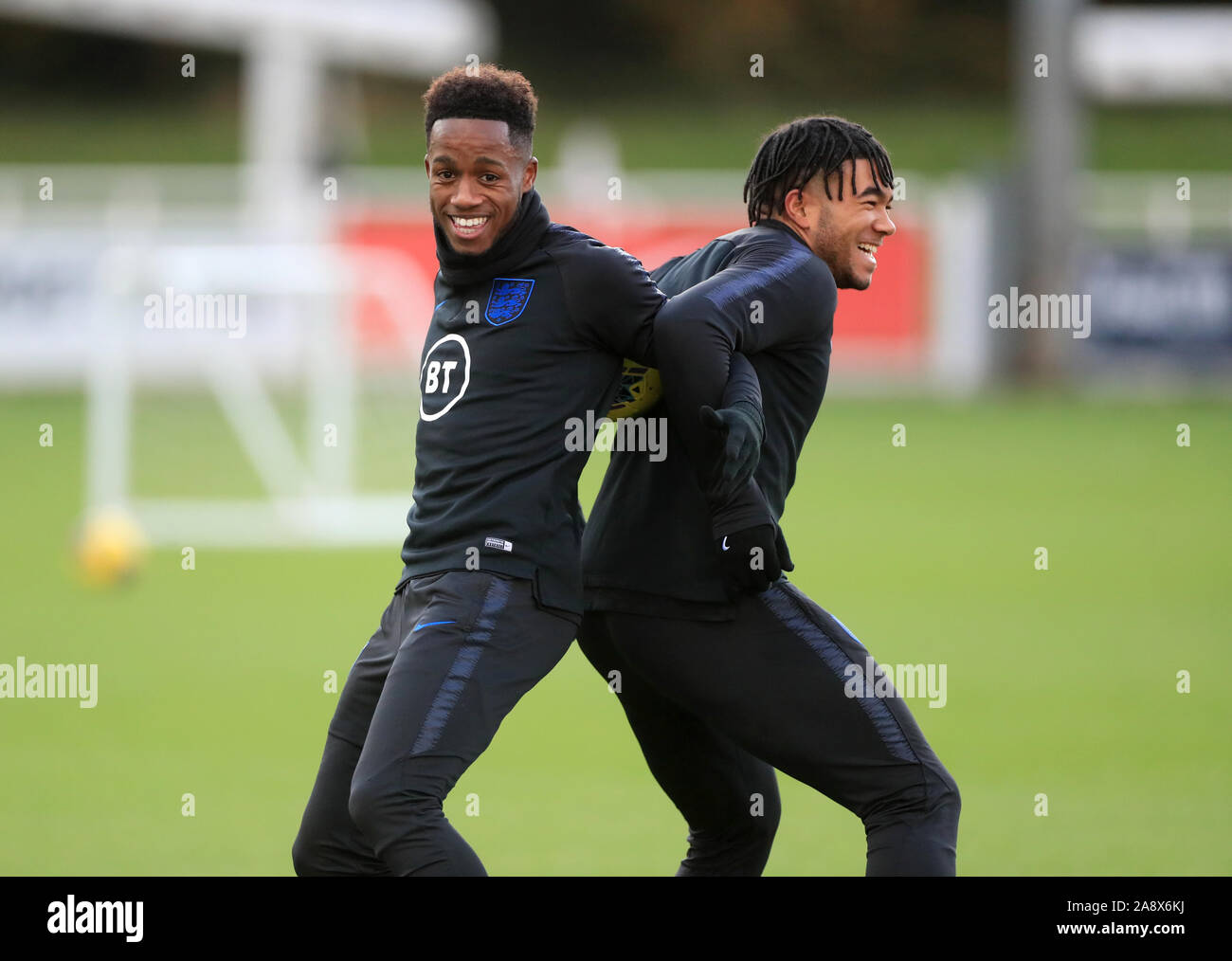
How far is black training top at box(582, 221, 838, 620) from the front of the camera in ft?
13.4

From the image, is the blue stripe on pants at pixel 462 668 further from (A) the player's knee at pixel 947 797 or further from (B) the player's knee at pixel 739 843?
(A) the player's knee at pixel 947 797

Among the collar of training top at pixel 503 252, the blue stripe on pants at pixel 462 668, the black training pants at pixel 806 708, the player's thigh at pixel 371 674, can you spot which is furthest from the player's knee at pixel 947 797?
the collar of training top at pixel 503 252

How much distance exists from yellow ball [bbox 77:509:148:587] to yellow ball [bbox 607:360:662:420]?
7.64 metres

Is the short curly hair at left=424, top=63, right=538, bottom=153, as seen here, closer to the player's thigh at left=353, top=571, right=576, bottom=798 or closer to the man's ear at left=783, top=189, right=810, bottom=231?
the man's ear at left=783, top=189, right=810, bottom=231

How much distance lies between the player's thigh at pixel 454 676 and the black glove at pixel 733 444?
1.62 ft

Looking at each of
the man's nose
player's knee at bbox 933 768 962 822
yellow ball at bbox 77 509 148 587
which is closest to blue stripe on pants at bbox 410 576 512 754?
the man's nose

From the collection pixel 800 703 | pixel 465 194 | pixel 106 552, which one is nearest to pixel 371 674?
pixel 800 703

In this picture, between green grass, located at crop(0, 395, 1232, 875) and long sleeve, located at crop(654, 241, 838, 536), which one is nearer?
long sleeve, located at crop(654, 241, 838, 536)

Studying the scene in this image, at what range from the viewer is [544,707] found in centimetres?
869

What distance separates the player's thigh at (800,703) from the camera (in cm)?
411

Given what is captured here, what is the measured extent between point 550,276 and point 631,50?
41187 millimetres

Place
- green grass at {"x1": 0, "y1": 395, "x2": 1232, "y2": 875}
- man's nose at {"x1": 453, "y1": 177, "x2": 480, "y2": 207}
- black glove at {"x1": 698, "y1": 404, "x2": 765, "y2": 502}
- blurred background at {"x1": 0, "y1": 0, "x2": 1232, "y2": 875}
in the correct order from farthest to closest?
blurred background at {"x1": 0, "y1": 0, "x2": 1232, "y2": 875} < green grass at {"x1": 0, "y1": 395, "x2": 1232, "y2": 875} < man's nose at {"x1": 453, "y1": 177, "x2": 480, "y2": 207} < black glove at {"x1": 698, "y1": 404, "x2": 765, "y2": 502}

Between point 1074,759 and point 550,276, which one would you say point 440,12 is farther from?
point 550,276

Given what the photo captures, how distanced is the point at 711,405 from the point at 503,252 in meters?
0.62
